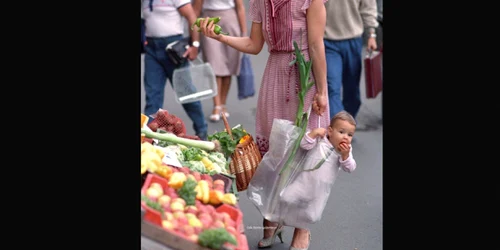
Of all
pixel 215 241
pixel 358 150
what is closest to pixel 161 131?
pixel 215 241

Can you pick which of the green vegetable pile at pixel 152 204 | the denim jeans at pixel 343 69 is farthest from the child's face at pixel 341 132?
the denim jeans at pixel 343 69

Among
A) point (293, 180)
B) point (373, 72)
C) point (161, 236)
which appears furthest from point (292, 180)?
point (373, 72)

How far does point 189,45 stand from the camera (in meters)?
7.70

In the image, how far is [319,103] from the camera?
5184mm

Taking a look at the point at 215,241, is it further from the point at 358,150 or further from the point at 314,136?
the point at 358,150

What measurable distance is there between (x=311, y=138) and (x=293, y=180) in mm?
270

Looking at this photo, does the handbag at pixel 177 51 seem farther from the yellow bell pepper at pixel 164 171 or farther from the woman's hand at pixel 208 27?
the yellow bell pepper at pixel 164 171

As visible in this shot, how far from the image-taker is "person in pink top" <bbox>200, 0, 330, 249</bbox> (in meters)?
5.05

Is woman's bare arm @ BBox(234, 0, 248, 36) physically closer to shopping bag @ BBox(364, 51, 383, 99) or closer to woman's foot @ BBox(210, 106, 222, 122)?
woman's foot @ BBox(210, 106, 222, 122)

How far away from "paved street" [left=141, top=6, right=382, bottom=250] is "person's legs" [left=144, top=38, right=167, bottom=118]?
0.93 m

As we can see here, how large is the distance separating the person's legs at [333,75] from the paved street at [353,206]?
60 centimetres

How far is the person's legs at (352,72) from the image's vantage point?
7.81 metres

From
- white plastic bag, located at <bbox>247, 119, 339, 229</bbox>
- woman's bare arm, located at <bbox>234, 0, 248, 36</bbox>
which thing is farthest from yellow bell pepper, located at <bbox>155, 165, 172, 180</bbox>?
woman's bare arm, located at <bbox>234, 0, 248, 36</bbox>

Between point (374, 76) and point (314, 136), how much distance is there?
364cm
